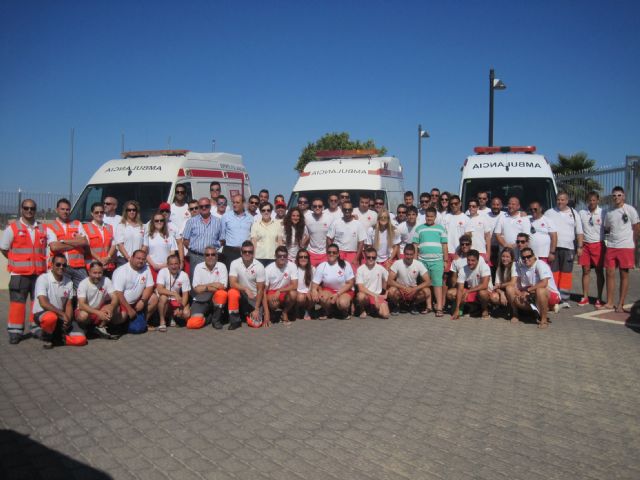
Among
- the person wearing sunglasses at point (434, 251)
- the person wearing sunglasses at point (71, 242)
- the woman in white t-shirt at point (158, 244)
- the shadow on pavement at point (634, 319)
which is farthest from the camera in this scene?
the person wearing sunglasses at point (434, 251)

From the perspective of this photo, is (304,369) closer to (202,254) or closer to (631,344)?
(202,254)

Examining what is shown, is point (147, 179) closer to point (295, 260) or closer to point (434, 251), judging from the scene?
point (295, 260)

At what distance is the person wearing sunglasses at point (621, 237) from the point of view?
9617 millimetres

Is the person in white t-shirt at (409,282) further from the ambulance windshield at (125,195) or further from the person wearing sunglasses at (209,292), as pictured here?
the ambulance windshield at (125,195)

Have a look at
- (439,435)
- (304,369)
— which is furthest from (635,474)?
(304,369)

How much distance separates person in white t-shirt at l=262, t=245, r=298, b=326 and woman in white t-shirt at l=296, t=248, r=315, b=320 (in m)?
0.15

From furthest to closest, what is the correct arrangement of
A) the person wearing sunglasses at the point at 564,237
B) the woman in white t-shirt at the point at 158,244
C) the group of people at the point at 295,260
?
the person wearing sunglasses at the point at 564,237 < the woman in white t-shirt at the point at 158,244 < the group of people at the point at 295,260

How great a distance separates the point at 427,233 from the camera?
9.67 m

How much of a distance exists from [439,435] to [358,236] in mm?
5678

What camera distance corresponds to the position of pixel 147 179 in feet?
38.0

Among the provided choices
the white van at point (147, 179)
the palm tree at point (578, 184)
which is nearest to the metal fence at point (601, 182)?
the palm tree at point (578, 184)

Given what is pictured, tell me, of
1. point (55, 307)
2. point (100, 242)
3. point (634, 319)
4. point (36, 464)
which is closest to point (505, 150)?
point (634, 319)

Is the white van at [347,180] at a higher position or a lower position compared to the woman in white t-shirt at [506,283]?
higher

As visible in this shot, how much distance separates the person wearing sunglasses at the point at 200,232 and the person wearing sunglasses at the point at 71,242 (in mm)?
1708
